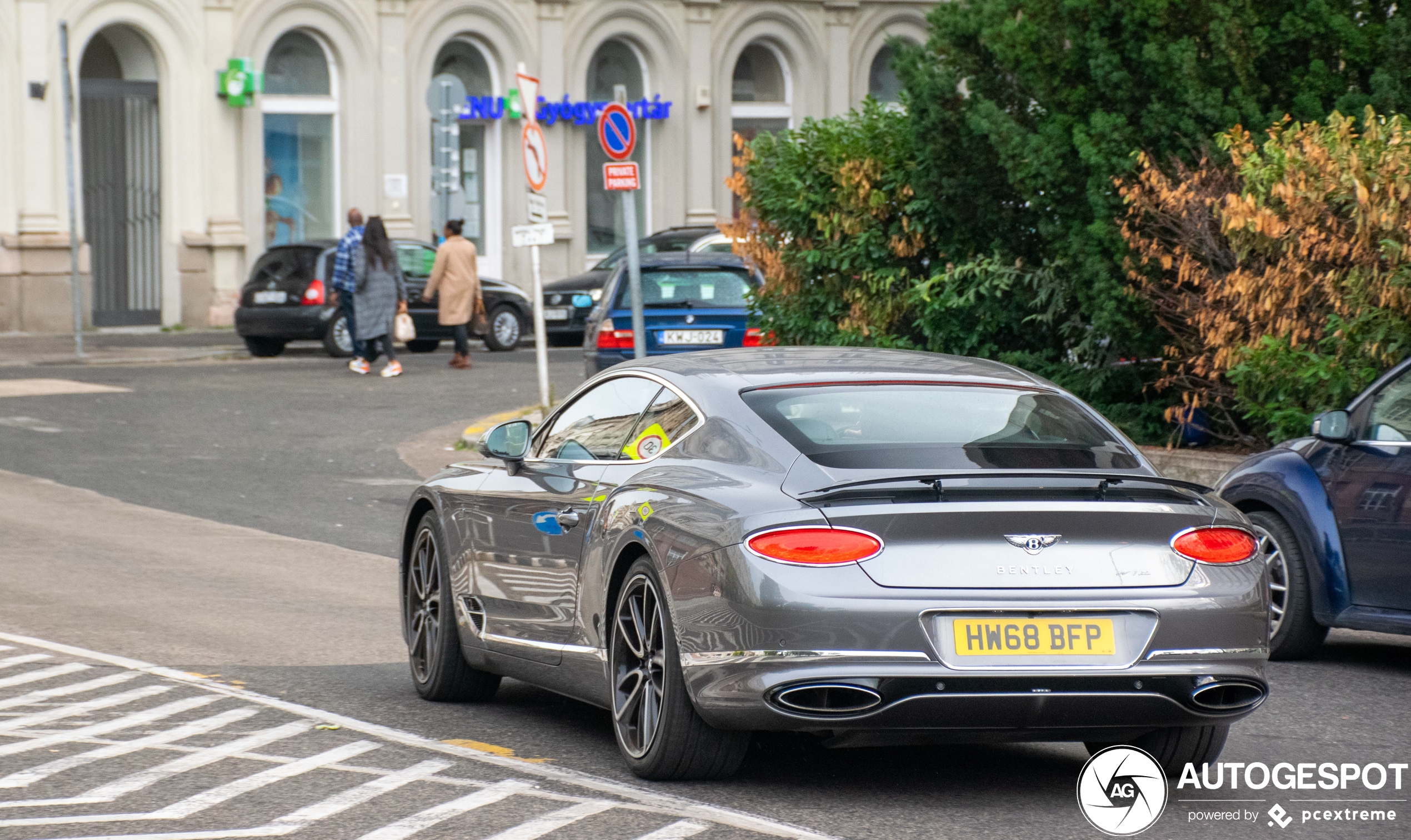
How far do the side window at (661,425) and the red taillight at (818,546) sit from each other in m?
0.91

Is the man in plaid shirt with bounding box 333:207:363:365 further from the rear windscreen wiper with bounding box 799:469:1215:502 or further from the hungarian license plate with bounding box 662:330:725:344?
the rear windscreen wiper with bounding box 799:469:1215:502

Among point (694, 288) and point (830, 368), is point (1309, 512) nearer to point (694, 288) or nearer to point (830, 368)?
point (830, 368)

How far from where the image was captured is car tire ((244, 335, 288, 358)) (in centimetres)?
2812

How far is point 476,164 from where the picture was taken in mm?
38625

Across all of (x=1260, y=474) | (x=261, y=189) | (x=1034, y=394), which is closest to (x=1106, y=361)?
(x=1260, y=474)

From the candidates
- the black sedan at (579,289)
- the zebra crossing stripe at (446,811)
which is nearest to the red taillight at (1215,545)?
the zebra crossing stripe at (446,811)

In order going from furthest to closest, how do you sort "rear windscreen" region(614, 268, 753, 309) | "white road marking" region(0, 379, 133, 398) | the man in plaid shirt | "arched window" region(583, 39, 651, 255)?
"arched window" region(583, 39, 651, 255) < the man in plaid shirt < "white road marking" region(0, 379, 133, 398) < "rear windscreen" region(614, 268, 753, 309)

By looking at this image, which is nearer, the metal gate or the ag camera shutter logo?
the ag camera shutter logo

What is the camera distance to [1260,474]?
9.17 m

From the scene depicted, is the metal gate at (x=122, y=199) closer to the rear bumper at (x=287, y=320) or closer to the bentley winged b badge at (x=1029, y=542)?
the rear bumper at (x=287, y=320)

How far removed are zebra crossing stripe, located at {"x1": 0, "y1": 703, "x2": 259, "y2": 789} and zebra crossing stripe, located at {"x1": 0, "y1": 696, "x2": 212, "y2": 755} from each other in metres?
0.07

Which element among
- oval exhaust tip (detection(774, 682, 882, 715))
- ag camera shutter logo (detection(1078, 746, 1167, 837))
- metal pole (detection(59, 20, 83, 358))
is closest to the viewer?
oval exhaust tip (detection(774, 682, 882, 715))

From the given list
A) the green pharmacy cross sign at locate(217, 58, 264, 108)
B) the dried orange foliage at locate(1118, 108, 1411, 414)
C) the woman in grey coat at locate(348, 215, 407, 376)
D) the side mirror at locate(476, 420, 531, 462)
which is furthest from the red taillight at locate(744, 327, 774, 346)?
the green pharmacy cross sign at locate(217, 58, 264, 108)

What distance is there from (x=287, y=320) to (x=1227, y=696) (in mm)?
22608
